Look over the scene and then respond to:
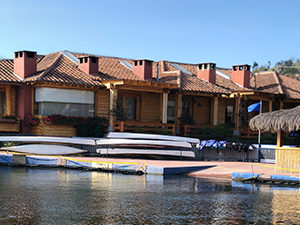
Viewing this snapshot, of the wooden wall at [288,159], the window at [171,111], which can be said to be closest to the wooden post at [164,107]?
the window at [171,111]

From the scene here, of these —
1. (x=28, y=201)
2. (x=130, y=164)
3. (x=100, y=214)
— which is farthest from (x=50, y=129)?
(x=100, y=214)

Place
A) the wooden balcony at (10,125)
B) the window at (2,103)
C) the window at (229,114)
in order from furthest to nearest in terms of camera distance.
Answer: the window at (229,114) < the window at (2,103) < the wooden balcony at (10,125)

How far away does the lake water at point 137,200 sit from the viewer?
11.3 metres

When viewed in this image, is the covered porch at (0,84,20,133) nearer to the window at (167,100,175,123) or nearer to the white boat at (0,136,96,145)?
the white boat at (0,136,96,145)

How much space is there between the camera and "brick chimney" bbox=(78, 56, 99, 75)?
101ft

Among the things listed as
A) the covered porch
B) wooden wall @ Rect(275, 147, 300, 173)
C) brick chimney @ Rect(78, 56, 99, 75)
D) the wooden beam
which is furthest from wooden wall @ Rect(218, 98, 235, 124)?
the covered porch

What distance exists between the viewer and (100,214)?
38.3 feet

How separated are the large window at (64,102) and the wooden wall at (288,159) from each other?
12.8m

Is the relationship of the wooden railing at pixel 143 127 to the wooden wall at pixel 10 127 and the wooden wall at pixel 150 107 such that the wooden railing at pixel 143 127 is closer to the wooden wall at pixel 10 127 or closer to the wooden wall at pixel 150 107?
the wooden wall at pixel 150 107

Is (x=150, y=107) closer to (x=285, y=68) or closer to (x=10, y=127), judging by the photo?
(x=10, y=127)

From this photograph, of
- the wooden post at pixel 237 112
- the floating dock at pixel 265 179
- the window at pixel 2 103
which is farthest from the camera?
the wooden post at pixel 237 112

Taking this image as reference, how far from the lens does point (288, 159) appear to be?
2109 cm

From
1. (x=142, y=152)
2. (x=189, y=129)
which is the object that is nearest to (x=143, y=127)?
(x=189, y=129)

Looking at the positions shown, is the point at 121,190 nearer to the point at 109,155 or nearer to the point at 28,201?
the point at 28,201
